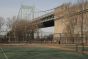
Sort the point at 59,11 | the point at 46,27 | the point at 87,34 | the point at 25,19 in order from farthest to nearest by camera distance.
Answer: the point at 46,27
the point at 25,19
the point at 59,11
the point at 87,34

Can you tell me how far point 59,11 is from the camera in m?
68.9

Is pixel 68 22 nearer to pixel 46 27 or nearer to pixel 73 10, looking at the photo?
pixel 73 10

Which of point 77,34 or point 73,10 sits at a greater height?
point 73,10

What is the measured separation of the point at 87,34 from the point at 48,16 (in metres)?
29.2

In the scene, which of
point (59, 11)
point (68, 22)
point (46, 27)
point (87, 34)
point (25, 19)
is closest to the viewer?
point (87, 34)

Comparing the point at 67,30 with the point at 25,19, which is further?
the point at 25,19

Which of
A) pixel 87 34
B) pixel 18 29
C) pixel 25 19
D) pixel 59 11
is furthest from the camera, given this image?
pixel 25 19

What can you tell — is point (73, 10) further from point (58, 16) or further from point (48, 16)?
point (48, 16)

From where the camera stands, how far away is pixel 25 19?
85.8m

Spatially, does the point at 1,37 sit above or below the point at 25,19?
below

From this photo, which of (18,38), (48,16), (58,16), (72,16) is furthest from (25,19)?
(72,16)

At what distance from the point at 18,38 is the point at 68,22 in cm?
1231

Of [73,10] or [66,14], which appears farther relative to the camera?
[66,14]

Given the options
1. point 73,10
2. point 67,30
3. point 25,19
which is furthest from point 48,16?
point 73,10
